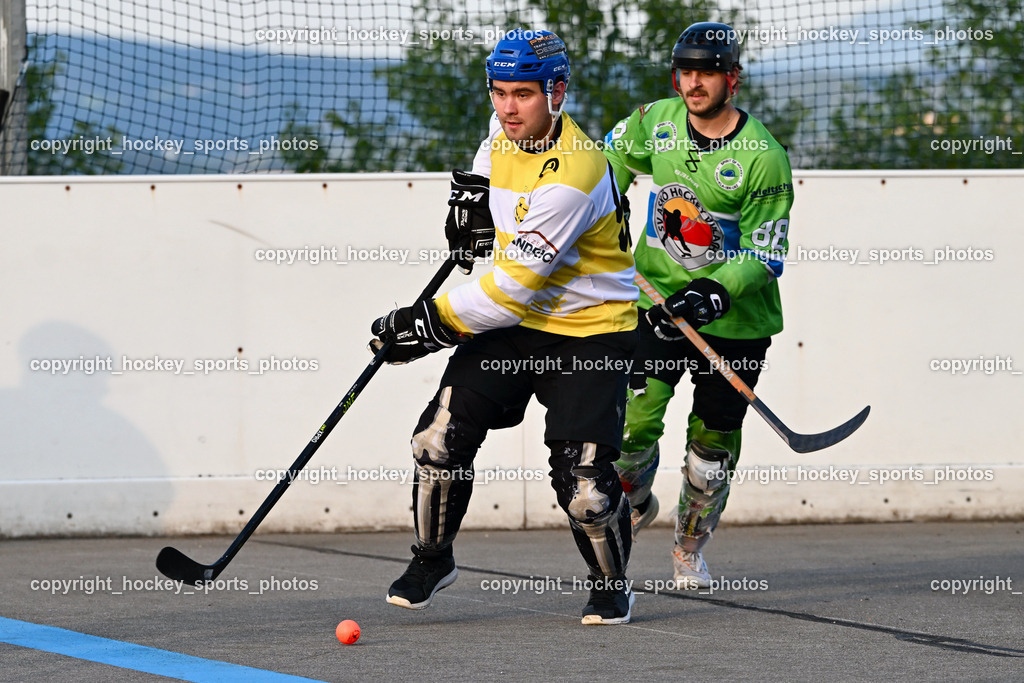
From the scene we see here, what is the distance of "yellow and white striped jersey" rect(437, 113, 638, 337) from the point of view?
3.79 m

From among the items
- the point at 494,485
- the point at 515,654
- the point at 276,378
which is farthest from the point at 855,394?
the point at 515,654

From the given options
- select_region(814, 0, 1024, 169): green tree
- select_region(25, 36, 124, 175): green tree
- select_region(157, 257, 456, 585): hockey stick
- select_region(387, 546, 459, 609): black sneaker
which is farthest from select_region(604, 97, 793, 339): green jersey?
select_region(25, 36, 124, 175): green tree

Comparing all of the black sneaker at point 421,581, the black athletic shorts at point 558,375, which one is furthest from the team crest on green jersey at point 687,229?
the black sneaker at point 421,581

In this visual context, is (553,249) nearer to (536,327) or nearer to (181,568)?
(536,327)

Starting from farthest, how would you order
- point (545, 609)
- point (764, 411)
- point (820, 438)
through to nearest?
point (820, 438)
point (764, 411)
point (545, 609)

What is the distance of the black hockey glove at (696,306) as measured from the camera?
14.4 ft

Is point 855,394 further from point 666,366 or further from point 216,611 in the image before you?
point 216,611

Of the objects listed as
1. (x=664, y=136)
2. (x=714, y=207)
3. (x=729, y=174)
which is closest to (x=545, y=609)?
(x=714, y=207)

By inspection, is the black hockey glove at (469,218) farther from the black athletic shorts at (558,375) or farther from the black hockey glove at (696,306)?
the black hockey glove at (696,306)

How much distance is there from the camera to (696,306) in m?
4.37

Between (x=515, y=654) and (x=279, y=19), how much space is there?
14.3 ft

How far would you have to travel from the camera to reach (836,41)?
7.02 m

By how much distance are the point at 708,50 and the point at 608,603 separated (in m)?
2.01

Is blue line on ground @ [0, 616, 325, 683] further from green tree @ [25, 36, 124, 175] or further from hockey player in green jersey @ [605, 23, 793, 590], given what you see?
green tree @ [25, 36, 124, 175]
